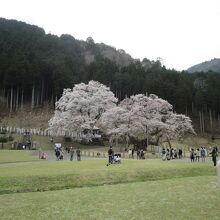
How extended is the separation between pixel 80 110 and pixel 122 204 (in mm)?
42862

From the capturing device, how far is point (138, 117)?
4672 cm

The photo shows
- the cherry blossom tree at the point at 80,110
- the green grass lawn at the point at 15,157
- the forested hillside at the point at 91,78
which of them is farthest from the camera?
the forested hillside at the point at 91,78

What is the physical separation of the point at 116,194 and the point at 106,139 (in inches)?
1785

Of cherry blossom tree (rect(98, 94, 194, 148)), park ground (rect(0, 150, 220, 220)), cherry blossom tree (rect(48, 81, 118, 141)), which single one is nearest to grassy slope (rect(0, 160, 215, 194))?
park ground (rect(0, 150, 220, 220))

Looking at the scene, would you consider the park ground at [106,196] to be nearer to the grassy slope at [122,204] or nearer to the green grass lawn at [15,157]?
the grassy slope at [122,204]

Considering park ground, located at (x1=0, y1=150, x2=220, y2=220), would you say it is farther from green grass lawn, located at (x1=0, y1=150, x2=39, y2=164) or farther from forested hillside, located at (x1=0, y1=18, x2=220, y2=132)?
forested hillside, located at (x1=0, y1=18, x2=220, y2=132)

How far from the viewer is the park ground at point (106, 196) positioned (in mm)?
10883

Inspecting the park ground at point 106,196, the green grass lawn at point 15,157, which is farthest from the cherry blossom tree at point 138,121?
the park ground at point 106,196

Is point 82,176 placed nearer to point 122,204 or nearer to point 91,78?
point 122,204

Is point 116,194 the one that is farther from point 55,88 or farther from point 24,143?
point 55,88

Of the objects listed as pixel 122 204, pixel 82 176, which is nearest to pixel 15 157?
pixel 82 176

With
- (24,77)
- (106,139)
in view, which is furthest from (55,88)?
(106,139)

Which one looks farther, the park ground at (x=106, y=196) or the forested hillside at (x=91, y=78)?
the forested hillside at (x=91, y=78)

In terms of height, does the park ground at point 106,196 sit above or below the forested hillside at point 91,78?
below
